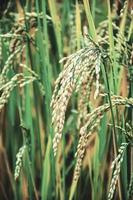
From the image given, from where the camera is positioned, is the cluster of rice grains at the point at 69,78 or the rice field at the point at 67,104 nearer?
the cluster of rice grains at the point at 69,78

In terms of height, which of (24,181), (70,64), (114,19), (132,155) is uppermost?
(114,19)

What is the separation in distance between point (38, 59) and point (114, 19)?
297 millimetres

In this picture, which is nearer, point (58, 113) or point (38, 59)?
point (58, 113)

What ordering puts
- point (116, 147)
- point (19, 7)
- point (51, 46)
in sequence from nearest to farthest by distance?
point (116, 147) → point (19, 7) → point (51, 46)

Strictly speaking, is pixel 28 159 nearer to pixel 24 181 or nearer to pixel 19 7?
pixel 24 181

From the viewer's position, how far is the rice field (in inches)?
46.8

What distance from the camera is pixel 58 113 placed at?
1.09 metres

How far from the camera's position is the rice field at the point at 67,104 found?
1188mm

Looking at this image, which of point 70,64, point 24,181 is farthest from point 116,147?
point 24,181

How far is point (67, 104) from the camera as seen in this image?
1531 millimetres

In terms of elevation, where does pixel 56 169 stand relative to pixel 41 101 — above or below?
below

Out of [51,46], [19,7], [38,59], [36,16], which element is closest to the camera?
[36,16]

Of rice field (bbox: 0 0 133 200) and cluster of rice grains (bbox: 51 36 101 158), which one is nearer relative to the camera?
cluster of rice grains (bbox: 51 36 101 158)

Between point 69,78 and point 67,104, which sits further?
point 67,104
